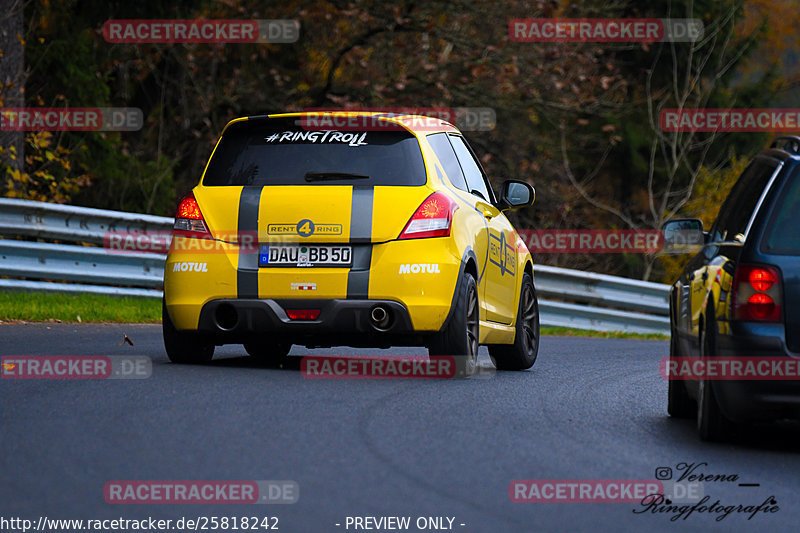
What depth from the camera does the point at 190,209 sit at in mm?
9500

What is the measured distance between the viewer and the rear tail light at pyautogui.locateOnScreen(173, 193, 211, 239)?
940cm

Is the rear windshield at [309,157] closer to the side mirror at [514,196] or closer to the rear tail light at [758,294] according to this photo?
the side mirror at [514,196]

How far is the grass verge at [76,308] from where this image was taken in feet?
45.0

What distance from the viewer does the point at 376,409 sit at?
7719 mm

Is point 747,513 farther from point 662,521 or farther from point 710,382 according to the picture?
point 710,382

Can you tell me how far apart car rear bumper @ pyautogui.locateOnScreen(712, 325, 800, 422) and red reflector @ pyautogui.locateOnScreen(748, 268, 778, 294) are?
0.22 metres

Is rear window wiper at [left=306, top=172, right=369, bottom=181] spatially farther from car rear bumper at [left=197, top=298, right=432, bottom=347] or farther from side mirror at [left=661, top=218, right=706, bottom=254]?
side mirror at [left=661, top=218, right=706, bottom=254]

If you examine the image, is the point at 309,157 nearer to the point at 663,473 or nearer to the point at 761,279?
the point at 761,279

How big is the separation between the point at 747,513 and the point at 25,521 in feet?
8.85

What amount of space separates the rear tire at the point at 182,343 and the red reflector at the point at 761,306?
4033mm

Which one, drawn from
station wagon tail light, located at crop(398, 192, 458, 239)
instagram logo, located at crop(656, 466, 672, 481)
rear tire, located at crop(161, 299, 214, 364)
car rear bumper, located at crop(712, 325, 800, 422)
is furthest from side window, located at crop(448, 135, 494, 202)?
instagram logo, located at crop(656, 466, 672, 481)

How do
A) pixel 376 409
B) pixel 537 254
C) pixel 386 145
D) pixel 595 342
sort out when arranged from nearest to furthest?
pixel 376 409 → pixel 386 145 → pixel 595 342 → pixel 537 254

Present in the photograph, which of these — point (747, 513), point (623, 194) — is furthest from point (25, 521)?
point (623, 194)

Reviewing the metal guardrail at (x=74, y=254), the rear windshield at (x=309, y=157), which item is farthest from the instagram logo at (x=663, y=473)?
the metal guardrail at (x=74, y=254)
